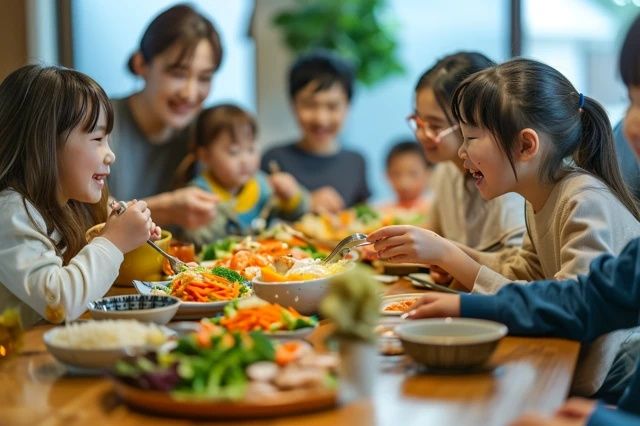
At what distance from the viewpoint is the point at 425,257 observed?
1888mm

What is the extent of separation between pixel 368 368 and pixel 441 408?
105 millimetres

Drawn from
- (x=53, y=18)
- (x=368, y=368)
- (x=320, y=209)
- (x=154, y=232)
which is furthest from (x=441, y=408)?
(x=53, y=18)

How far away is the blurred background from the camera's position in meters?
4.67

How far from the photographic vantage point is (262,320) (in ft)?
4.85

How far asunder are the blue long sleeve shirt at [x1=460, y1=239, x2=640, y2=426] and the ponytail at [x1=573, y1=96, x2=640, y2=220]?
43cm

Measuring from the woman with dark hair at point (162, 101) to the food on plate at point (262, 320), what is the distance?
6.21ft

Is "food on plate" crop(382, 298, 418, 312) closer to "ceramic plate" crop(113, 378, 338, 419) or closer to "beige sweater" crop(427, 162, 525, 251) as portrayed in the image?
"ceramic plate" crop(113, 378, 338, 419)

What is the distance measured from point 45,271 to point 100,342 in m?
0.39

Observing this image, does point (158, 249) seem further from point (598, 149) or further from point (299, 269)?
point (598, 149)

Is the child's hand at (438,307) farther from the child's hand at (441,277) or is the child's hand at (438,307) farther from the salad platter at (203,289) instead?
the child's hand at (441,277)

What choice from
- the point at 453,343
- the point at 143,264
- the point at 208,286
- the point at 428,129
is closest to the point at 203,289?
the point at 208,286

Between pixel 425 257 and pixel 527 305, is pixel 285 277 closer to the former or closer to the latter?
pixel 425 257

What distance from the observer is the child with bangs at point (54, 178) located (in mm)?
1774

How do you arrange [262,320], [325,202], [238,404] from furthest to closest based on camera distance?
[325,202] < [262,320] < [238,404]
